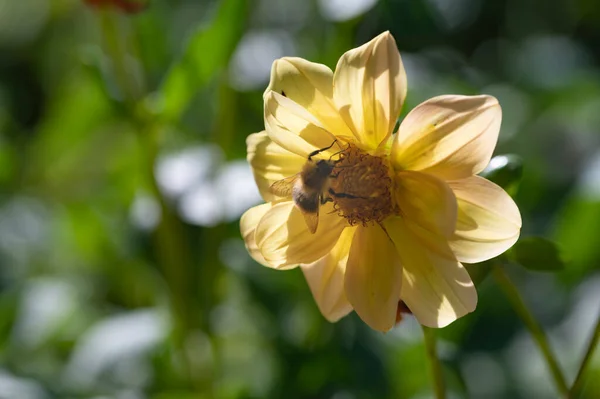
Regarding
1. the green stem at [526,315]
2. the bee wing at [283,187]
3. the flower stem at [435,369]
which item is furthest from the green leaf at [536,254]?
the bee wing at [283,187]

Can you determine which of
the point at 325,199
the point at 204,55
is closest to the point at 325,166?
the point at 325,199

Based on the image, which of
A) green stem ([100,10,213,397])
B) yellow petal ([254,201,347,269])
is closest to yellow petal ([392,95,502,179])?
yellow petal ([254,201,347,269])

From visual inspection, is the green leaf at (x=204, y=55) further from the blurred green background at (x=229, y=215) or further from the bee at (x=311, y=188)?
the bee at (x=311, y=188)

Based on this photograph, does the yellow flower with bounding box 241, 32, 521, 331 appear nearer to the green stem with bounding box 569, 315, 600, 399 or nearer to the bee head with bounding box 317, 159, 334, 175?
the bee head with bounding box 317, 159, 334, 175

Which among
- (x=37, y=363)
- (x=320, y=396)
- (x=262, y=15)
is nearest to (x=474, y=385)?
(x=320, y=396)

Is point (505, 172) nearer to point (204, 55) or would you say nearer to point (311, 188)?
point (311, 188)

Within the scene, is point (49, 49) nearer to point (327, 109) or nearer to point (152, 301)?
point (152, 301)
